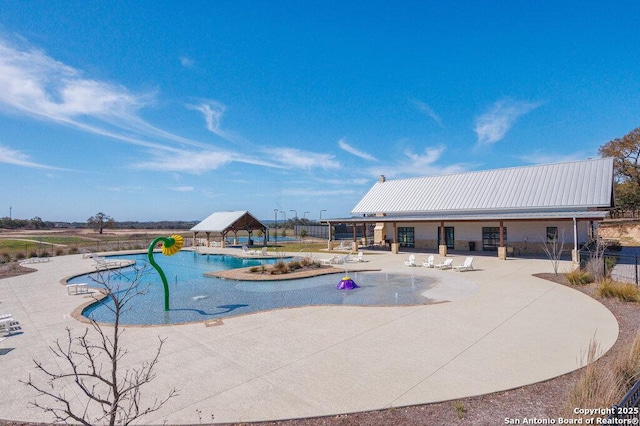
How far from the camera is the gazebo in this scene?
34.8 m

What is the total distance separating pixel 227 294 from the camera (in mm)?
14531

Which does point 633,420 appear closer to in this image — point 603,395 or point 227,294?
point 603,395

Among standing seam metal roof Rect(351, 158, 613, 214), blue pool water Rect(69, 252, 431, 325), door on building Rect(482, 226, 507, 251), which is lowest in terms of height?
blue pool water Rect(69, 252, 431, 325)

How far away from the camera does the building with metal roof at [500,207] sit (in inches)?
882

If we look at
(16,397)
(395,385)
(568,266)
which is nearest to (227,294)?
(16,397)

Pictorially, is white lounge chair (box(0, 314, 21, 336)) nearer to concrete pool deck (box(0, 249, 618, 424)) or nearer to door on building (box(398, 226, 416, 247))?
concrete pool deck (box(0, 249, 618, 424))

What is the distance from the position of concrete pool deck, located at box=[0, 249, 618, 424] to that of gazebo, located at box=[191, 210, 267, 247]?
2247 centimetres

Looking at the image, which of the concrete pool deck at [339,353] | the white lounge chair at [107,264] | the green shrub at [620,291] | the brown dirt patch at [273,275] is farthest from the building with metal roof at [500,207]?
the white lounge chair at [107,264]

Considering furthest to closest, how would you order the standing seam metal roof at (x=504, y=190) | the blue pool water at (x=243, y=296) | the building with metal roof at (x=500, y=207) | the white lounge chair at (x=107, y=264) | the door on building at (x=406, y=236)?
1. the door on building at (x=406, y=236)
2. the standing seam metal roof at (x=504, y=190)
3. the building with metal roof at (x=500, y=207)
4. the white lounge chair at (x=107, y=264)
5. the blue pool water at (x=243, y=296)

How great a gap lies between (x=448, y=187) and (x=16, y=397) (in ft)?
98.4

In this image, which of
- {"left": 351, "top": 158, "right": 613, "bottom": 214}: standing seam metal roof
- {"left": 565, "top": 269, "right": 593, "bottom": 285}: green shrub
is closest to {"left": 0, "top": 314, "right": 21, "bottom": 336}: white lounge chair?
{"left": 565, "top": 269, "right": 593, "bottom": 285}: green shrub

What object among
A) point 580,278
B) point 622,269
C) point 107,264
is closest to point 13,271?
point 107,264

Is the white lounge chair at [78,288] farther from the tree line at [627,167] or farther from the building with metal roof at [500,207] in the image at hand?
the tree line at [627,167]

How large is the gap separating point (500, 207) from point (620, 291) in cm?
1544
